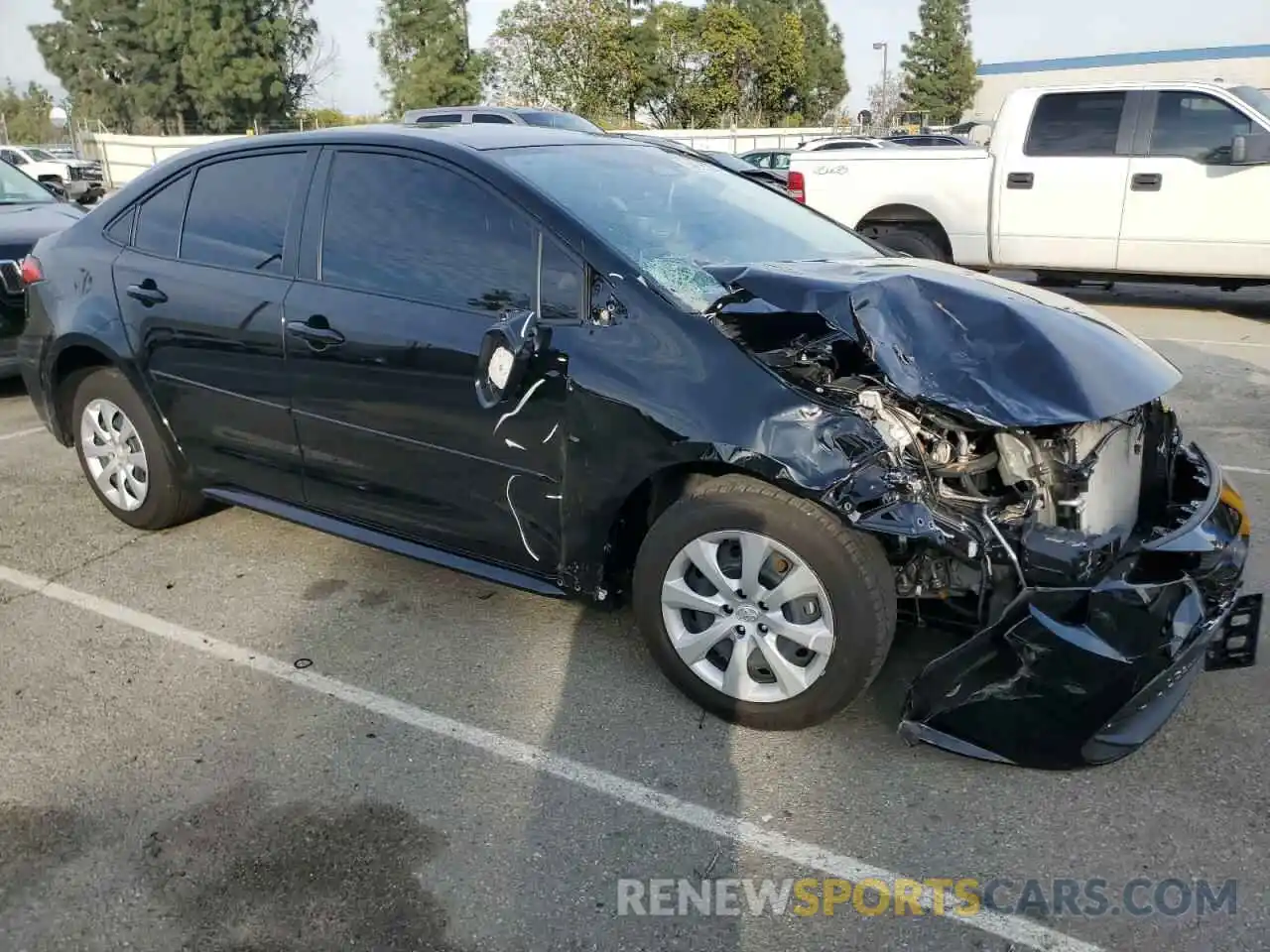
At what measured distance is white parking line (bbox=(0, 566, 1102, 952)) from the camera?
2428mm

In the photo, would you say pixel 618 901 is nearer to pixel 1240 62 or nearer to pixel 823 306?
pixel 823 306

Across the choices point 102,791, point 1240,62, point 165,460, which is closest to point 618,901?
point 102,791

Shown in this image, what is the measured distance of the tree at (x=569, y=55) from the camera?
3650cm

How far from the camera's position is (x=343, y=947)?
2391 mm

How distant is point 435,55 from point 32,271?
43.9 m

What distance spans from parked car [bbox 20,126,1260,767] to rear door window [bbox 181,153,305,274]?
2 centimetres

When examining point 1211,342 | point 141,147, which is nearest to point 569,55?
point 141,147

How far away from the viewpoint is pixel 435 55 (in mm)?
45000

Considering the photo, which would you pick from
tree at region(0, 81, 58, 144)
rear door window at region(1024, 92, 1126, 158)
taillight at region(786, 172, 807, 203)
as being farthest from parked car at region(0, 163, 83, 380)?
tree at region(0, 81, 58, 144)

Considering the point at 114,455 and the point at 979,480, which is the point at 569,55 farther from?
the point at 979,480

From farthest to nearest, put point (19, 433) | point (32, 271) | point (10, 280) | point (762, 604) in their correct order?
1. point (10, 280)
2. point (19, 433)
3. point (32, 271)
4. point (762, 604)

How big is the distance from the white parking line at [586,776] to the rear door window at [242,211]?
1.39 meters

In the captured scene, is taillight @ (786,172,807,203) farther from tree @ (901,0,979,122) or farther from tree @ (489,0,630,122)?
tree @ (901,0,979,122)

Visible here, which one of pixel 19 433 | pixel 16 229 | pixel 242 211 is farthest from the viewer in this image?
pixel 16 229
